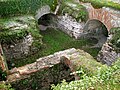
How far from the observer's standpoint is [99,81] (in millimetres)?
4465

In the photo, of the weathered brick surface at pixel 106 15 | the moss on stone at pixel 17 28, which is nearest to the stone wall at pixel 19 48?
the moss on stone at pixel 17 28

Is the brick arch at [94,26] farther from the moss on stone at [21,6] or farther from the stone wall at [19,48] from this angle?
→ the stone wall at [19,48]

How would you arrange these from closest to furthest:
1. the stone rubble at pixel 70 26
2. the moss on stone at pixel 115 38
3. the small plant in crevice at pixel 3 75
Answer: the small plant in crevice at pixel 3 75 → the moss on stone at pixel 115 38 → the stone rubble at pixel 70 26

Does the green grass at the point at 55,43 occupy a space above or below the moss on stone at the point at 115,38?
below

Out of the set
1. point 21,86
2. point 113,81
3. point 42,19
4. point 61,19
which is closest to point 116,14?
point 61,19

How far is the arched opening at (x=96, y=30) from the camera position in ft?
47.4

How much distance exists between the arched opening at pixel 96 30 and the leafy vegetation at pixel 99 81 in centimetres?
976

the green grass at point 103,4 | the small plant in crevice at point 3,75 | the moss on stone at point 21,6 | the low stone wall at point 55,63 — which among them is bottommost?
the small plant in crevice at point 3,75

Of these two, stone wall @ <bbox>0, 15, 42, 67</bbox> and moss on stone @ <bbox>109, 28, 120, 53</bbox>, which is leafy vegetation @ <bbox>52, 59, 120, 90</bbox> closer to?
moss on stone @ <bbox>109, 28, 120, 53</bbox>

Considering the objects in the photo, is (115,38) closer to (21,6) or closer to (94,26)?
(94,26)

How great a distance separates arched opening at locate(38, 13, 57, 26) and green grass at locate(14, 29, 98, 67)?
0.77 meters

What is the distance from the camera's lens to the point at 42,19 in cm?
1623

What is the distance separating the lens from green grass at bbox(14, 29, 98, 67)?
12.9 metres

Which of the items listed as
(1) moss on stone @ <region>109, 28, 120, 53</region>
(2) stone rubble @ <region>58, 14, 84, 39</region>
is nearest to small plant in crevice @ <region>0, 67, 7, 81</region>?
(1) moss on stone @ <region>109, 28, 120, 53</region>
